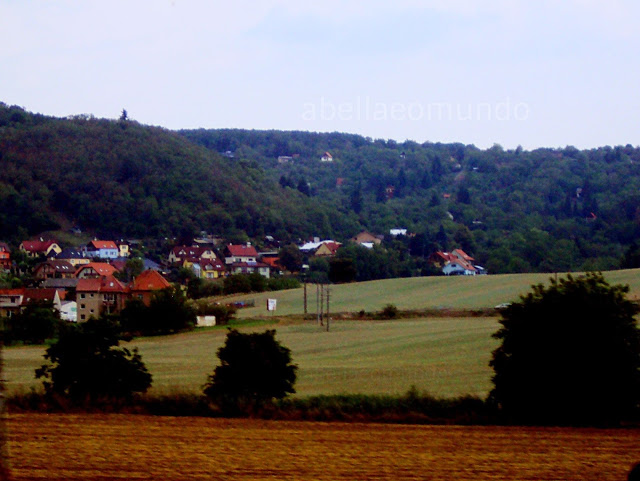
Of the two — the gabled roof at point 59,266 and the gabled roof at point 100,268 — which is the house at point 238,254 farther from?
the gabled roof at point 59,266

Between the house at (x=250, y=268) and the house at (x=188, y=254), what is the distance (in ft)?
5.25

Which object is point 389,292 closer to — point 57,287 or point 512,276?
point 512,276

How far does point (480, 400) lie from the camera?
10180mm

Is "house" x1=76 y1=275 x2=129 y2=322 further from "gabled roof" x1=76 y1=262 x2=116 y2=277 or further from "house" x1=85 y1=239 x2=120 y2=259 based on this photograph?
"house" x1=85 y1=239 x2=120 y2=259

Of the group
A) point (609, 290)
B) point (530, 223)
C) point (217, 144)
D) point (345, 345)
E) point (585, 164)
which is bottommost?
point (345, 345)

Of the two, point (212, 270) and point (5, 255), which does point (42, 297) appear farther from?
point (212, 270)

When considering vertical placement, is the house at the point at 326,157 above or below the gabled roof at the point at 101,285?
above

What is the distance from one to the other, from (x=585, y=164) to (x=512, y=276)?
1278 inches

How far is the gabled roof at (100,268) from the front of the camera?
34037mm

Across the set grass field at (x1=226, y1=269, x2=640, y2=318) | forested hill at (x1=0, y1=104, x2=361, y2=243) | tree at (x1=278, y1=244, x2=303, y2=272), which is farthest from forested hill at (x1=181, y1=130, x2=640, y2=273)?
tree at (x1=278, y1=244, x2=303, y2=272)

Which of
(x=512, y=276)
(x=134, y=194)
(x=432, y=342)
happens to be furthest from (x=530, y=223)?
(x=432, y=342)

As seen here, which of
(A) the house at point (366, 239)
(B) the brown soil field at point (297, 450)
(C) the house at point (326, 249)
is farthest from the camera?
(A) the house at point (366, 239)

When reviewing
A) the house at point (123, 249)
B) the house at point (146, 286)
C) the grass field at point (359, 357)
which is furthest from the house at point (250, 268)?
the grass field at point (359, 357)

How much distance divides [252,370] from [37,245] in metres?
27.2
